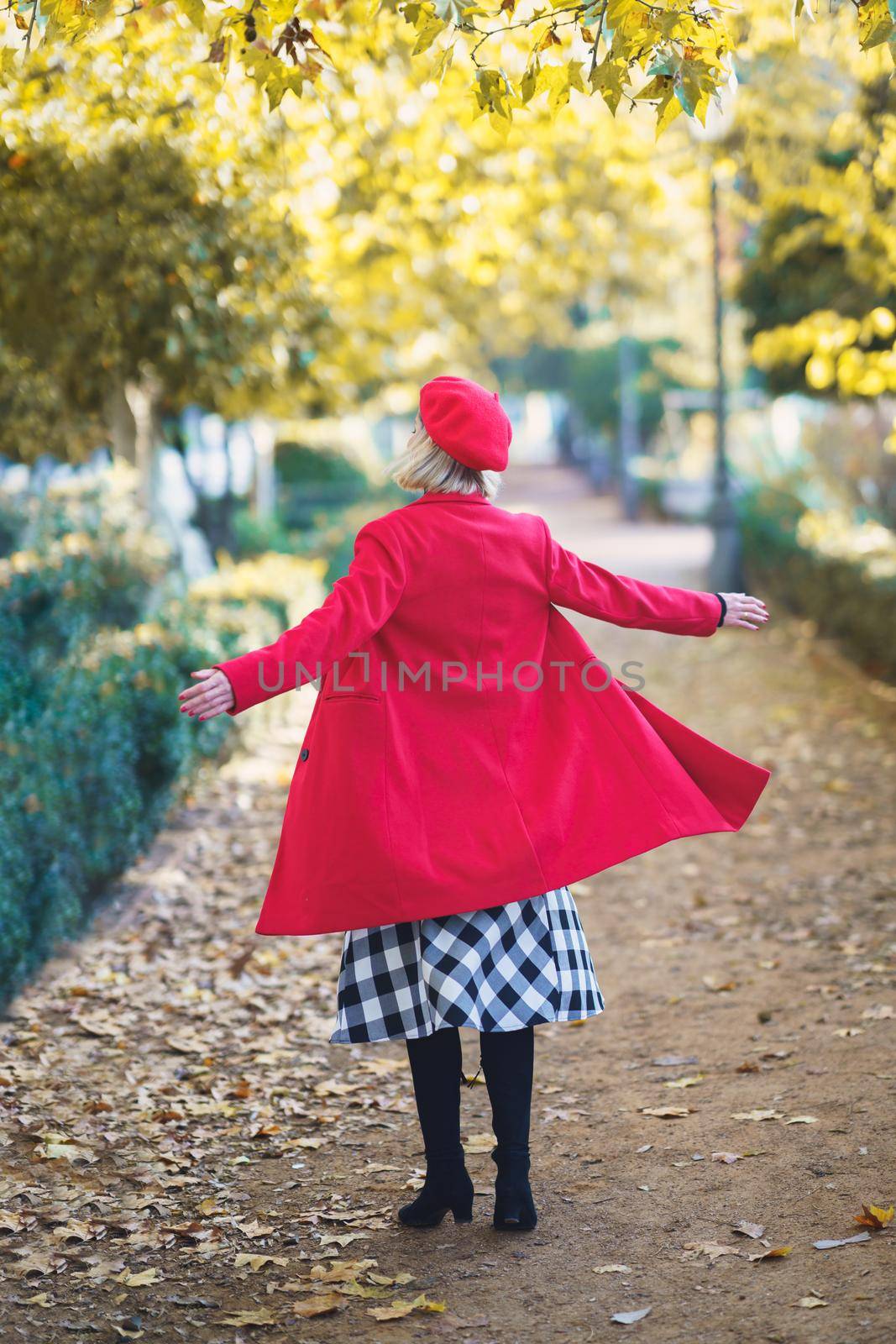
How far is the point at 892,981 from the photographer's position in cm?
489

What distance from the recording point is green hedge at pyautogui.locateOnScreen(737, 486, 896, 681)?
10156 mm

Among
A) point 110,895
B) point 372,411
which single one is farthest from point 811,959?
point 372,411

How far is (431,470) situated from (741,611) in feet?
2.88

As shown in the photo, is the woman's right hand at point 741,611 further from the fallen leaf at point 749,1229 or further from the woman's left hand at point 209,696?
the fallen leaf at point 749,1229

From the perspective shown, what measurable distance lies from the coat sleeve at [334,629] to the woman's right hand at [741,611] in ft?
2.89

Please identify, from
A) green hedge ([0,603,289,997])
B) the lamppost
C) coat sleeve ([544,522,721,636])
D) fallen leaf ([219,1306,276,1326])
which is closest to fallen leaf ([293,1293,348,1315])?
fallen leaf ([219,1306,276,1326])

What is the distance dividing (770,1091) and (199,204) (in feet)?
17.9

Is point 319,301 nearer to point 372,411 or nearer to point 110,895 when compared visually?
point 110,895

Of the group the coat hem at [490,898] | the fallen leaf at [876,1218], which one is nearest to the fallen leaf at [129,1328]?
the coat hem at [490,898]

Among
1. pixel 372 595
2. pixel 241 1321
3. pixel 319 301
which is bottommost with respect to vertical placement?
pixel 241 1321

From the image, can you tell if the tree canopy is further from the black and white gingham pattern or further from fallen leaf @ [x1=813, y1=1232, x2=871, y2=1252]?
fallen leaf @ [x1=813, y1=1232, x2=871, y2=1252]

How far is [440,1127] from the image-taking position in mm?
3176

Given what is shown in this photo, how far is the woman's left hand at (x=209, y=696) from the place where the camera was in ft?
9.00

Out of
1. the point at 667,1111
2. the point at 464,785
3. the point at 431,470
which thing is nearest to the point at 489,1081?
the point at 464,785
